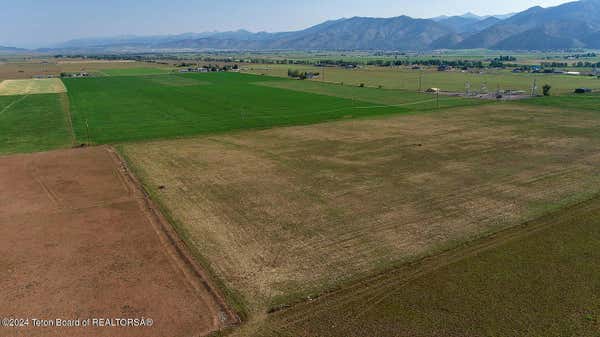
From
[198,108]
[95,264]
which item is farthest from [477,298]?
[198,108]

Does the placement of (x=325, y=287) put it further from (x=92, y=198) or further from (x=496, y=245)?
(x=92, y=198)

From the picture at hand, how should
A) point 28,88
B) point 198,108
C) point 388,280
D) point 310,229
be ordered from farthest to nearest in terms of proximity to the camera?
point 28,88 → point 198,108 → point 310,229 → point 388,280

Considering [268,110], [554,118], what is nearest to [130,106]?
[268,110]

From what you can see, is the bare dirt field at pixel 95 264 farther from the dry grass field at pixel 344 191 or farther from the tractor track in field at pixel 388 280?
the tractor track in field at pixel 388 280

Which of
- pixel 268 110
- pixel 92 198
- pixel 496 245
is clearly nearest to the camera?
pixel 496 245

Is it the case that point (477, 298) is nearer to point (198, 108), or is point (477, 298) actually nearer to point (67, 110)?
point (198, 108)

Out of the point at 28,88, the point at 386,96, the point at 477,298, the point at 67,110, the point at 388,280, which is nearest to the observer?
the point at 477,298
